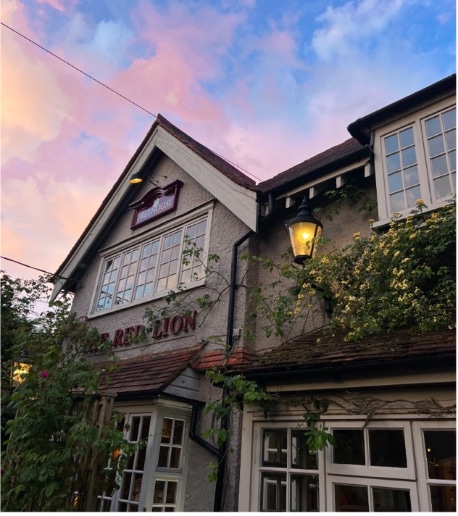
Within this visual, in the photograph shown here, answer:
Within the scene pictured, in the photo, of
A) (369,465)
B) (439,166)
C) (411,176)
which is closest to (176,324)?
(369,465)

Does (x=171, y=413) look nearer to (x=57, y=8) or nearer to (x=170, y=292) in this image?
(x=170, y=292)

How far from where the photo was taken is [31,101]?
705 centimetres

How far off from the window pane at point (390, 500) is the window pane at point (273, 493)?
120 cm

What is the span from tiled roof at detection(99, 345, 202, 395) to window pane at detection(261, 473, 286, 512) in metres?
2.02

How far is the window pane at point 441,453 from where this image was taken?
3621 millimetres

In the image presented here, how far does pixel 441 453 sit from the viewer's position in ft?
12.1

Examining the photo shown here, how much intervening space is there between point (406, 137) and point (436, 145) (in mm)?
540

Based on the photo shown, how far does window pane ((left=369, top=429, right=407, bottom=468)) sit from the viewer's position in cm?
390

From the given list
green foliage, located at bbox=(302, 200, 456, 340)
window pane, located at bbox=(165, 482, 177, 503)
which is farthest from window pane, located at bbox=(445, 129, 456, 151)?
window pane, located at bbox=(165, 482, 177, 503)

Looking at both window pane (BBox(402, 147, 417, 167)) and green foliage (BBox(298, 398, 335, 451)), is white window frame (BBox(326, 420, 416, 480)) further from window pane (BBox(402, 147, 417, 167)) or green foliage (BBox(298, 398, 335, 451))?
window pane (BBox(402, 147, 417, 167))

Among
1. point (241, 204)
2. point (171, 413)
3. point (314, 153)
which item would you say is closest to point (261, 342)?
point (171, 413)

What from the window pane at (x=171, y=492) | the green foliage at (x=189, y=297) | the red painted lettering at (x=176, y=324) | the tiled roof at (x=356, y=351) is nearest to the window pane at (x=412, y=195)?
the tiled roof at (x=356, y=351)

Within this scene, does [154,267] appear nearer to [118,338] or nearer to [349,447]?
[118,338]

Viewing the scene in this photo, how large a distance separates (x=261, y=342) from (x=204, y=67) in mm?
6190
